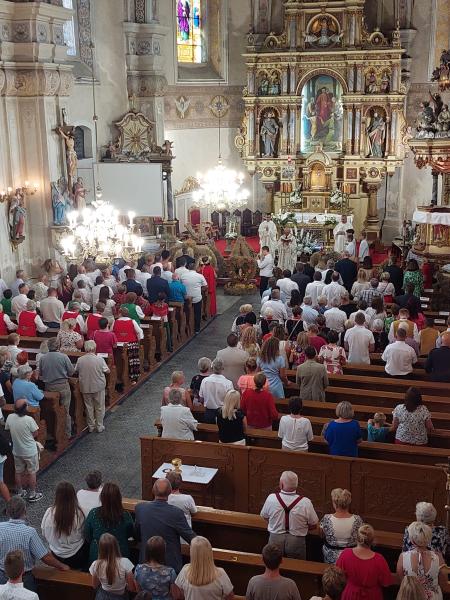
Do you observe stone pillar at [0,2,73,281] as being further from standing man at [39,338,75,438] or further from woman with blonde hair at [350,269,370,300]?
woman with blonde hair at [350,269,370,300]

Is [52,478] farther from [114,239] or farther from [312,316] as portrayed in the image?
[114,239]

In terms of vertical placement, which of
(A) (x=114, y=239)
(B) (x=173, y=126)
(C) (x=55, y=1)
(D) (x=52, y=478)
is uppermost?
(C) (x=55, y=1)

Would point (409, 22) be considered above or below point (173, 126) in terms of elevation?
above

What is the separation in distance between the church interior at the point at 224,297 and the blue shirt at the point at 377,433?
0.02 meters

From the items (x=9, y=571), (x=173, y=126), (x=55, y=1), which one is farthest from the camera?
(x=173, y=126)

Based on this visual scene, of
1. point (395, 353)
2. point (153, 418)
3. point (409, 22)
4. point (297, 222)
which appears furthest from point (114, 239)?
point (409, 22)

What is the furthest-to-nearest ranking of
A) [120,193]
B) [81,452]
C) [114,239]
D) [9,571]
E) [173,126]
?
[173,126]
[120,193]
[114,239]
[81,452]
[9,571]

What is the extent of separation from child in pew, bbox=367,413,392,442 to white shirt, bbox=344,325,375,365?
8.21 feet

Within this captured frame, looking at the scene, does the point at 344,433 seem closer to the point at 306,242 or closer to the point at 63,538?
the point at 63,538

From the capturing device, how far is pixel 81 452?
34.0 feet

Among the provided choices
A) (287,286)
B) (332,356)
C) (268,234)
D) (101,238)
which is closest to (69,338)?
(332,356)

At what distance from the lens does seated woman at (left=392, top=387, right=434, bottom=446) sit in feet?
26.1

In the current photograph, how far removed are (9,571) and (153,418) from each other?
247 inches

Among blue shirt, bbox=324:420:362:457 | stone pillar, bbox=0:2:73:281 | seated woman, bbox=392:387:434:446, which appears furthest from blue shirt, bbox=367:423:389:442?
stone pillar, bbox=0:2:73:281
